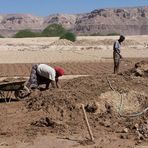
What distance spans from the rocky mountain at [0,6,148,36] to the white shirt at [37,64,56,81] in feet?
424

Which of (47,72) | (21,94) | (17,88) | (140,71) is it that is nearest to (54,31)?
(140,71)

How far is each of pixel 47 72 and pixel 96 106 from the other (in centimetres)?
152

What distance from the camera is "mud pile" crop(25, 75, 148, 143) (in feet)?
28.1

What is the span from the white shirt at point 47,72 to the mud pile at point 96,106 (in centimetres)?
37

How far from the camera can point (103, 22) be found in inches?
6152

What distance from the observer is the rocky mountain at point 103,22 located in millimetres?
147625

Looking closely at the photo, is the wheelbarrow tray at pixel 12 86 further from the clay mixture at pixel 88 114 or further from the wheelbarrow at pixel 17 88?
the clay mixture at pixel 88 114

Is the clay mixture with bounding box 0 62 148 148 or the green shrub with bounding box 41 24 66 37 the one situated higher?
the clay mixture with bounding box 0 62 148 148

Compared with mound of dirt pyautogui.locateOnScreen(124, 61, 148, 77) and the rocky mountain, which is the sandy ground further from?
the rocky mountain

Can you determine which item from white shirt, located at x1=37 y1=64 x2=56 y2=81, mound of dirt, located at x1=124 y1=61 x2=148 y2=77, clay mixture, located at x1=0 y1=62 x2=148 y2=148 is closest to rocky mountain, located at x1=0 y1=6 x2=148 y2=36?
mound of dirt, located at x1=124 y1=61 x2=148 y2=77

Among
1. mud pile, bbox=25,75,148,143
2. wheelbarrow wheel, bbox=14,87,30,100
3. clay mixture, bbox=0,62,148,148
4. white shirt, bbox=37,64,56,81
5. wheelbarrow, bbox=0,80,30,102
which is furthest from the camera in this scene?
wheelbarrow wheel, bbox=14,87,30,100

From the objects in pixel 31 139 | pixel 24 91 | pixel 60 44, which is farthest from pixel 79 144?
pixel 60 44

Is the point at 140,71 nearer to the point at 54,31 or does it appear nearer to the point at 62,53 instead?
the point at 62,53

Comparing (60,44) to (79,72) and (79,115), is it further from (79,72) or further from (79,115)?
(79,115)
